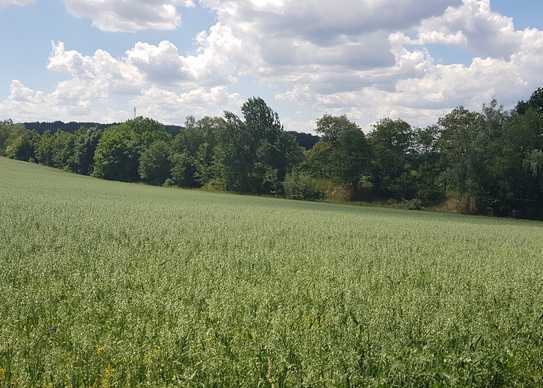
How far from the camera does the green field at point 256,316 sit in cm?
624

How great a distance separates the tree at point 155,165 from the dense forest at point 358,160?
199mm

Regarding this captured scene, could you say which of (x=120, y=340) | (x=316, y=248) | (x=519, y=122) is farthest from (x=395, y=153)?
(x=120, y=340)

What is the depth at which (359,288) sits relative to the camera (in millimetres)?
10492

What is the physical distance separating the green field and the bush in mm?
56656

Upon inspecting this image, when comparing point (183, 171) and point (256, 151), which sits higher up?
point (256, 151)

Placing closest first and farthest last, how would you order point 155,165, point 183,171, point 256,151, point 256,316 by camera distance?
point 256,316, point 256,151, point 183,171, point 155,165

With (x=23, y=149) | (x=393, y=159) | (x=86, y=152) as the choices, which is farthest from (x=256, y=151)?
(x=23, y=149)

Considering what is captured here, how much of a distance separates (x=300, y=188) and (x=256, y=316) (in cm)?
6446

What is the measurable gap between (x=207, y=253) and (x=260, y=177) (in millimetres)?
66006

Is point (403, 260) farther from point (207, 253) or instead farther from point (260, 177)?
point (260, 177)

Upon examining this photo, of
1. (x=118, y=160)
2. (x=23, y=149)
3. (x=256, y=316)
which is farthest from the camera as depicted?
(x=23, y=149)

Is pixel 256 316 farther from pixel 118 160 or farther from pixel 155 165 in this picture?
pixel 118 160

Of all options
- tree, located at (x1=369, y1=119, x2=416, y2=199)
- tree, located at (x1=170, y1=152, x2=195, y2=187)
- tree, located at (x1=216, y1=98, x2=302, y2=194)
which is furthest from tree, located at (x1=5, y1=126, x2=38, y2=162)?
tree, located at (x1=369, y1=119, x2=416, y2=199)

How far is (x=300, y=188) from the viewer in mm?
72688
